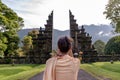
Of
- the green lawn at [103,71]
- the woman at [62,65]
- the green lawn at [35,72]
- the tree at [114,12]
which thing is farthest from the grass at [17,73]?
the woman at [62,65]

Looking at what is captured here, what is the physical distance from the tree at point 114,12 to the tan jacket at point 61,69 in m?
34.3

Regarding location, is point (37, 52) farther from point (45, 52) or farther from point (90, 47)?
point (90, 47)

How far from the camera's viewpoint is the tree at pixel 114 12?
129ft

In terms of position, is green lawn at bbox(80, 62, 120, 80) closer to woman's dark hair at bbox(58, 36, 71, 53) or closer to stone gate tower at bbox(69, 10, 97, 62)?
woman's dark hair at bbox(58, 36, 71, 53)

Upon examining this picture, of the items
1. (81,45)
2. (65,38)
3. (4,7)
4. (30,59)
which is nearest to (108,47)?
(81,45)

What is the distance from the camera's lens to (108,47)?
9994 centimetres

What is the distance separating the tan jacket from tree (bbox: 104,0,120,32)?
34.3m

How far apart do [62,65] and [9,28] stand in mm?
46972

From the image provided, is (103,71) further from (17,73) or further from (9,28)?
(9,28)

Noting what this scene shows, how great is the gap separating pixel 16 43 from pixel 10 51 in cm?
195

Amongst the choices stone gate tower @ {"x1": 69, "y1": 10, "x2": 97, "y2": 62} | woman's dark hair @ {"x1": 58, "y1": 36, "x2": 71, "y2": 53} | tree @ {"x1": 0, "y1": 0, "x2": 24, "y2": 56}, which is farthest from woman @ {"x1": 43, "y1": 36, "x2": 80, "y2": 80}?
stone gate tower @ {"x1": 69, "y1": 10, "x2": 97, "y2": 62}

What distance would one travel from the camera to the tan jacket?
534 cm

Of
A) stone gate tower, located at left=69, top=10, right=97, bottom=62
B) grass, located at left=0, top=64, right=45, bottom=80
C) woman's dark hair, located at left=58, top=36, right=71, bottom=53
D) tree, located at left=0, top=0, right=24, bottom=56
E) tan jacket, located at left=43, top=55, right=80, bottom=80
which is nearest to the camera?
tan jacket, located at left=43, top=55, right=80, bottom=80

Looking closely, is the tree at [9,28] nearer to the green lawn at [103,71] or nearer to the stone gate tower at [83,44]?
the stone gate tower at [83,44]
